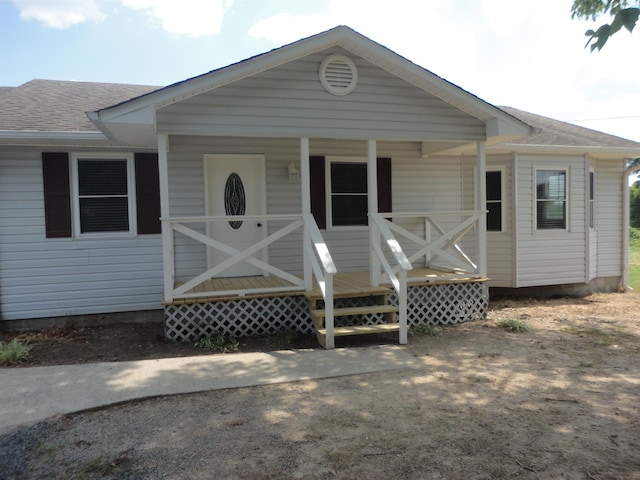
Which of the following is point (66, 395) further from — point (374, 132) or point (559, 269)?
point (559, 269)

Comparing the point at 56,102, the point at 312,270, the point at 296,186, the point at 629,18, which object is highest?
the point at 56,102

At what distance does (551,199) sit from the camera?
8844 millimetres

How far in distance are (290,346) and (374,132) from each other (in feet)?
10.6

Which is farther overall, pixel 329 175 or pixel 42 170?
pixel 329 175

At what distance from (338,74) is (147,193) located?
11.7 feet

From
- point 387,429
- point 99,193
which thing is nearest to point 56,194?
point 99,193

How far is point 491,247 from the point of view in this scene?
28.9 ft

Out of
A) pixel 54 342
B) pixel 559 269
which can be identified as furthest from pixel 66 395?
pixel 559 269

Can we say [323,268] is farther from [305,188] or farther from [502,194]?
[502,194]

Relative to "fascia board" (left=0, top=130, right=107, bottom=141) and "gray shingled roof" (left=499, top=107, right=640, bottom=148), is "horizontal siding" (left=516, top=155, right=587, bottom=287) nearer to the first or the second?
"gray shingled roof" (left=499, top=107, right=640, bottom=148)

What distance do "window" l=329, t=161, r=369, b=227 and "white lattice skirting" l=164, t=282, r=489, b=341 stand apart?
1.90 m

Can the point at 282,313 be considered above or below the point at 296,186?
below

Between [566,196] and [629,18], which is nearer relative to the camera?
[629,18]

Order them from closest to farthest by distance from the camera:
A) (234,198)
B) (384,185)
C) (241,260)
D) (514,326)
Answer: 1. (241,260)
2. (514,326)
3. (234,198)
4. (384,185)
